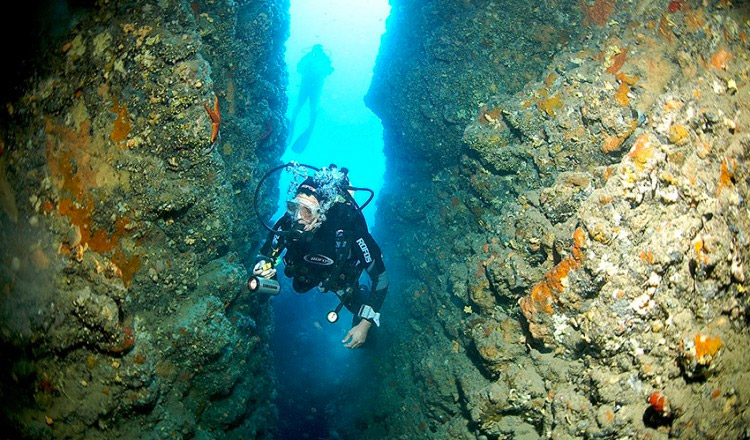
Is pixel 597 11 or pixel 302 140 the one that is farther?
pixel 302 140

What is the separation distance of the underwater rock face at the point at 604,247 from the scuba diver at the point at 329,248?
987 mm

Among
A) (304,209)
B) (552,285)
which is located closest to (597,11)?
(552,285)

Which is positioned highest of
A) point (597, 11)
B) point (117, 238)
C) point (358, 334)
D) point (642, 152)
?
point (597, 11)

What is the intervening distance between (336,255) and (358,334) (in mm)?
1008

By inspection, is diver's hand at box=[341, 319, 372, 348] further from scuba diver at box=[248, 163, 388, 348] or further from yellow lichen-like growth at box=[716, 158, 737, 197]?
yellow lichen-like growth at box=[716, 158, 737, 197]

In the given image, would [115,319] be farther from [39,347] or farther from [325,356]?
[325,356]

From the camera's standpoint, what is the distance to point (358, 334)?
14.5 ft

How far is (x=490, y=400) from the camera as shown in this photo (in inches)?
121

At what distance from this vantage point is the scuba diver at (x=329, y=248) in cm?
445

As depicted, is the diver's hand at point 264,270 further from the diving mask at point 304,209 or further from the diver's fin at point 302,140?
the diver's fin at point 302,140

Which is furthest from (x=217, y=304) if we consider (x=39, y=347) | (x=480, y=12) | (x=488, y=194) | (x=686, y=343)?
(x=480, y=12)

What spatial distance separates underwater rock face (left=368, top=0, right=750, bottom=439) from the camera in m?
2.29

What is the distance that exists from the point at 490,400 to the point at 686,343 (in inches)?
58.2

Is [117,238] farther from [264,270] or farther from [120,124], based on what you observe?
[264,270]
